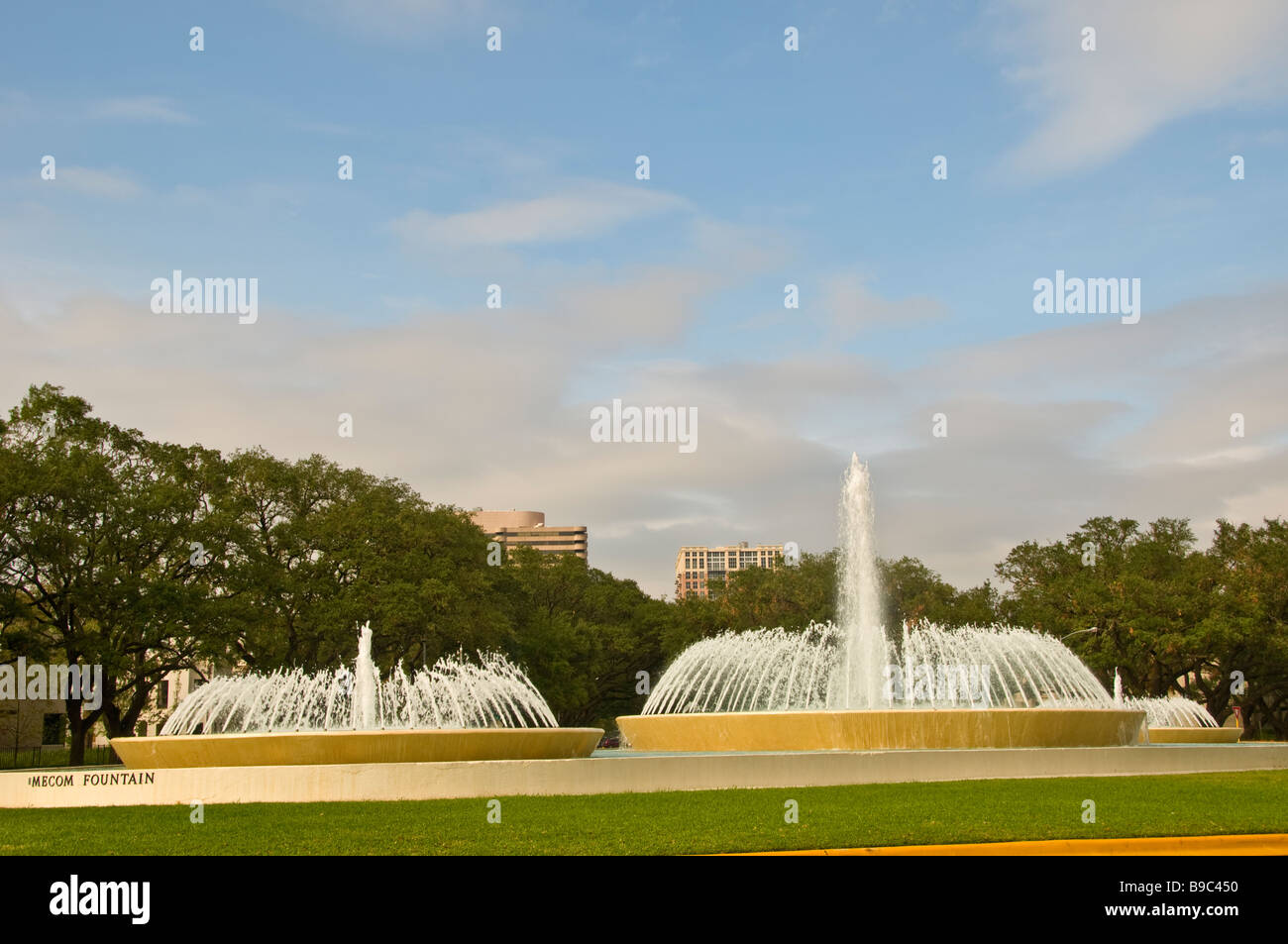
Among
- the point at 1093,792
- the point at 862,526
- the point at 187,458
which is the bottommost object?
the point at 1093,792

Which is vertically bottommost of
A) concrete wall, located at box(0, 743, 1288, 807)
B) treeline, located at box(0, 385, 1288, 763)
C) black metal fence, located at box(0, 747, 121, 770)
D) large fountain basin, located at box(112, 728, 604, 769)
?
black metal fence, located at box(0, 747, 121, 770)

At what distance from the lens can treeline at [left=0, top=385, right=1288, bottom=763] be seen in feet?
118

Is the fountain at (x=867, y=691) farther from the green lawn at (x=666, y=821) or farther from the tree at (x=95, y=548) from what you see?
the tree at (x=95, y=548)

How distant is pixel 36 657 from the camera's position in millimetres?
34031

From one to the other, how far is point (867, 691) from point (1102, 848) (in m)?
15.3

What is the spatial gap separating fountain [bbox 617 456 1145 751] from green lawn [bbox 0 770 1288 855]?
302cm

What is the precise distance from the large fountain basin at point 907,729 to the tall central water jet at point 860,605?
439 cm

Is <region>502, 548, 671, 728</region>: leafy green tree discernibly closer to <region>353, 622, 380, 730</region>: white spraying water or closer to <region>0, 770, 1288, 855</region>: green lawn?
<region>353, 622, 380, 730</region>: white spraying water

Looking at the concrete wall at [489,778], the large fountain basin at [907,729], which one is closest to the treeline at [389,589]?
the concrete wall at [489,778]

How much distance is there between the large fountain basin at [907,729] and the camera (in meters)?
21.2

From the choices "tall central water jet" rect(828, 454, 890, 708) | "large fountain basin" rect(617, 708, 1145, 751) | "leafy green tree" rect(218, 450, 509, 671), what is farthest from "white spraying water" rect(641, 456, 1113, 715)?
"leafy green tree" rect(218, 450, 509, 671)
